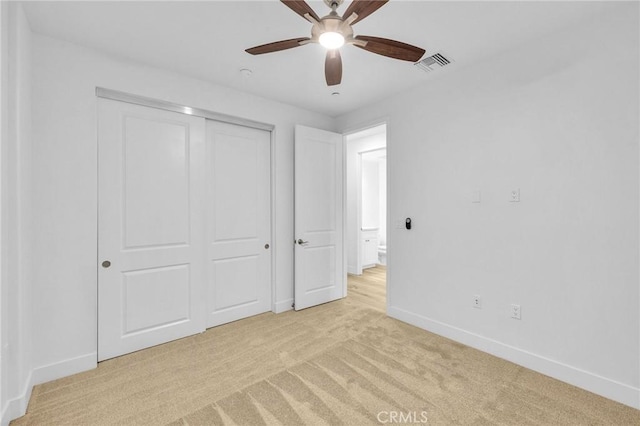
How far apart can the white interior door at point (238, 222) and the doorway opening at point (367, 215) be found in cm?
142

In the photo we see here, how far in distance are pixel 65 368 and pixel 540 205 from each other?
385cm

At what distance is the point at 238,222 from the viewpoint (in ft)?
10.8

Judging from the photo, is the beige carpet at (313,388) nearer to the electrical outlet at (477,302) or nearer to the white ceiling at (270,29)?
the electrical outlet at (477,302)

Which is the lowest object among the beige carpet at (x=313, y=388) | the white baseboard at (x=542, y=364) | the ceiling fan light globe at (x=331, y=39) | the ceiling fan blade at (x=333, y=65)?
the beige carpet at (x=313, y=388)

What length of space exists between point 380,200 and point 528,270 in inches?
172

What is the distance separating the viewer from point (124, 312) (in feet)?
8.31

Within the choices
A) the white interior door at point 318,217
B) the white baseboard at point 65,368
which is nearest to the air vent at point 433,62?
the white interior door at point 318,217

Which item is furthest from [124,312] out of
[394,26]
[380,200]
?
[380,200]

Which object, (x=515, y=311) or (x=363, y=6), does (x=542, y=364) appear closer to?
(x=515, y=311)

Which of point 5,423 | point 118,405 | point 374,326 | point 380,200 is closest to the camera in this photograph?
point 5,423

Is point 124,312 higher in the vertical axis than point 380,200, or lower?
lower

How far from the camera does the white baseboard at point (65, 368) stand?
2.11 metres

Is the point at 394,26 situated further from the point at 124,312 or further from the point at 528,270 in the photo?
the point at 124,312

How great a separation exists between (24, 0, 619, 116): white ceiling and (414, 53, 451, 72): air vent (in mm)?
67
